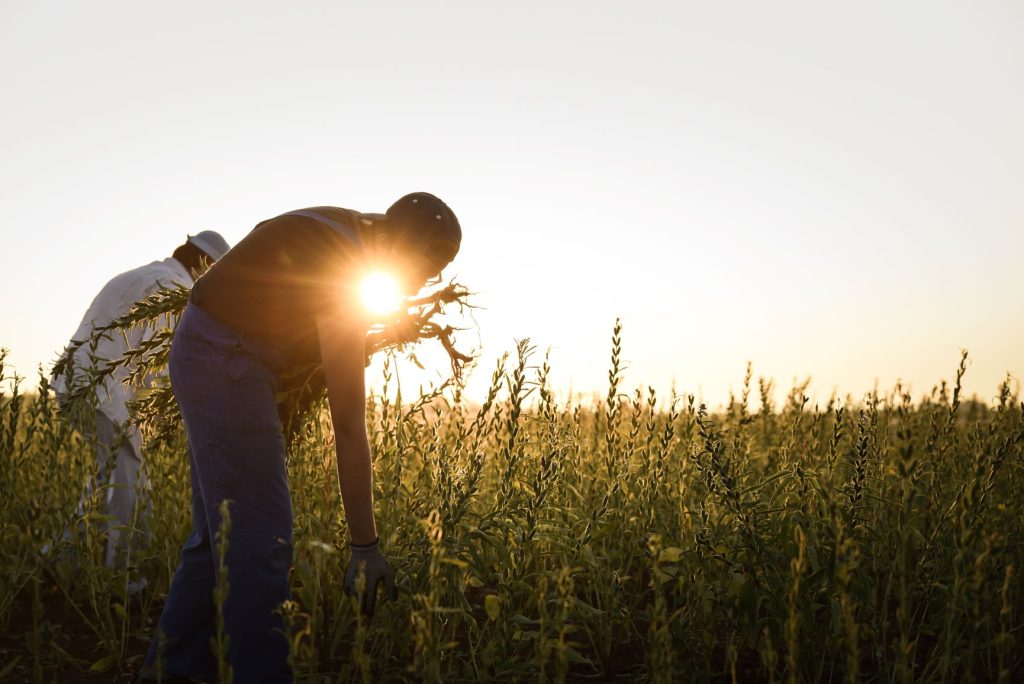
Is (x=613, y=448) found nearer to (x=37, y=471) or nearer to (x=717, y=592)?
(x=717, y=592)

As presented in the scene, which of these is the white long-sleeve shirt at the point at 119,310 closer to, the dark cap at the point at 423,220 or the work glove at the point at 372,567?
the dark cap at the point at 423,220

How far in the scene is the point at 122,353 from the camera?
3941 mm

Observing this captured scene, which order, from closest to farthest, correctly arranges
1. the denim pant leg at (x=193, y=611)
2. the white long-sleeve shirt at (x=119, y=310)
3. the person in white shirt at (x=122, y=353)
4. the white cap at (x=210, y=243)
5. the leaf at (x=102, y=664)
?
the denim pant leg at (x=193, y=611)
the leaf at (x=102, y=664)
the person in white shirt at (x=122, y=353)
the white long-sleeve shirt at (x=119, y=310)
the white cap at (x=210, y=243)

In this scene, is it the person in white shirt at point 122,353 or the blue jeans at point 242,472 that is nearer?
the blue jeans at point 242,472

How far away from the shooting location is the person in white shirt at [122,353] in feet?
12.7

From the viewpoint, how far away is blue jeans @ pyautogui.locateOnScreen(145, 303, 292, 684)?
233 centimetres

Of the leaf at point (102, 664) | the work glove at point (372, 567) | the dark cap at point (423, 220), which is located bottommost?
the leaf at point (102, 664)

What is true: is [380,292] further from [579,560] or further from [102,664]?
[102,664]

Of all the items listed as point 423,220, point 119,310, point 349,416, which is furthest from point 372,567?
point 119,310

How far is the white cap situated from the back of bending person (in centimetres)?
185

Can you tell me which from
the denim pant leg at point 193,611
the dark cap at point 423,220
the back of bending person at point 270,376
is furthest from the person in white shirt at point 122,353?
the dark cap at point 423,220

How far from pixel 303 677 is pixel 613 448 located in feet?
4.63

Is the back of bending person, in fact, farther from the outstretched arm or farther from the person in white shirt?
the person in white shirt

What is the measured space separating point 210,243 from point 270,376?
219 cm
